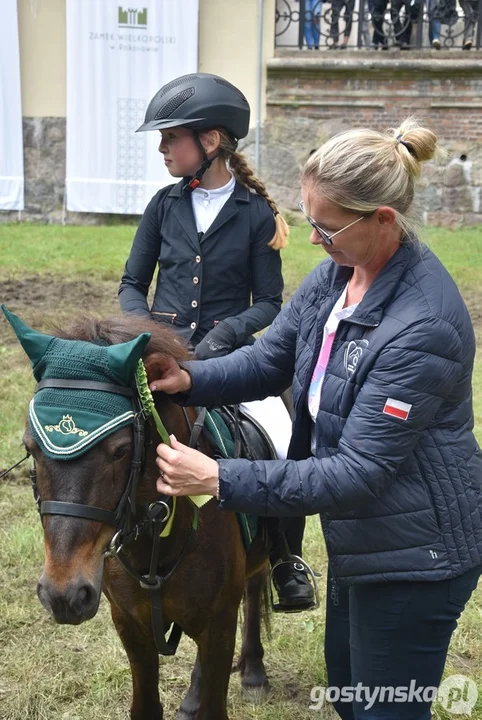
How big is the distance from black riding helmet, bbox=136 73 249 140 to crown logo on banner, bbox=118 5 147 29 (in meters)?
11.7

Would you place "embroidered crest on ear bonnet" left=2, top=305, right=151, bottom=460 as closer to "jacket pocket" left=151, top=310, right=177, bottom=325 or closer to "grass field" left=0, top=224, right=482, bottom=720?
"grass field" left=0, top=224, right=482, bottom=720

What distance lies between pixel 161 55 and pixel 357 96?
3532 mm

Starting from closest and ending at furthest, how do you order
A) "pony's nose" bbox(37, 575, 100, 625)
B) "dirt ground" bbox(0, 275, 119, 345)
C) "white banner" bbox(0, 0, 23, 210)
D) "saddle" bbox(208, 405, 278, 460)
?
"pony's nose" bbox(37, 575, 100, 625)
"saddle" bbox(208, 405, 278, 460)
"dirt ground" bbox(0, 275, 119, 345)
"white banner" bbox(0, 0, 23, 210)

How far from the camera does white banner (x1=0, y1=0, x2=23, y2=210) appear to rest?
45.8 feet

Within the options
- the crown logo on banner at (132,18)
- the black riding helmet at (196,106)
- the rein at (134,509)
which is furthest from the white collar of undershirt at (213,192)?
the crown logo on banner at (132,18)

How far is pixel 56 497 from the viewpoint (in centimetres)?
191

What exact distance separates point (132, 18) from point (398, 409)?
44.9 ft

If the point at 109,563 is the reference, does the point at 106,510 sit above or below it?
above

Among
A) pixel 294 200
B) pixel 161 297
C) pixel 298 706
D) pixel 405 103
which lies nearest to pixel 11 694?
pixel 298 706

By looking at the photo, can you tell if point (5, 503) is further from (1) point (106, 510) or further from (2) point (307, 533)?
(1) point (106, 510)

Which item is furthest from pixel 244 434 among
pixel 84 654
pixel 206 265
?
pixel 84 654

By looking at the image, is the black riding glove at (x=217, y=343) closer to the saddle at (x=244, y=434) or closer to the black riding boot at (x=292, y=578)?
the saddle at (x=244, y=434)

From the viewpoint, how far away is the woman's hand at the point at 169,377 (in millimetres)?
2198

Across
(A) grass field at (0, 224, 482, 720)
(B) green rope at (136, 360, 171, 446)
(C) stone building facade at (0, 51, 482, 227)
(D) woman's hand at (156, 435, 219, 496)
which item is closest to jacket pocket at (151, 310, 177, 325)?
(A) grass field at (0, 224, 482, 720)
